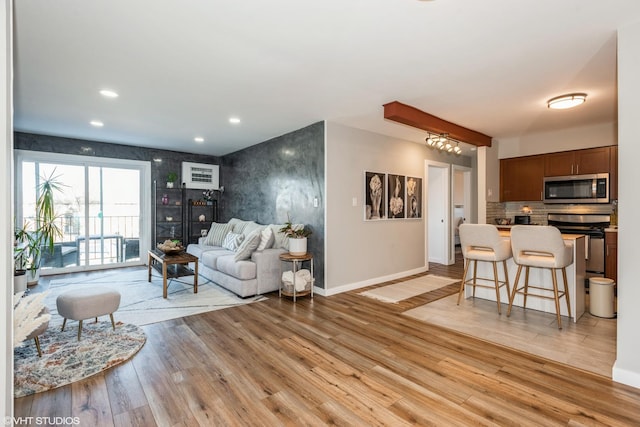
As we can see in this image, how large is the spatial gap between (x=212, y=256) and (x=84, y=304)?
2.15 metres

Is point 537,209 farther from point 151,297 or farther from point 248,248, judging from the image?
point 151,297

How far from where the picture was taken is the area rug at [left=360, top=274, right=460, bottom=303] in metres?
4.20

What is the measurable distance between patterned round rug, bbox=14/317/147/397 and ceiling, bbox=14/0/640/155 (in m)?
2.40

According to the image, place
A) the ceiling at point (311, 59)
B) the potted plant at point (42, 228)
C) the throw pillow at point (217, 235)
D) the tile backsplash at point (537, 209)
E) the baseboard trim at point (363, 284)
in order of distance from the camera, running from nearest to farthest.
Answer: the ceiling at point (311, 59) → the baseboard trim at point (363, 284) → the potted plant at point (42, 228) → the tile backsplash at point (537, 209) → the throw pillow at point (217, 235)

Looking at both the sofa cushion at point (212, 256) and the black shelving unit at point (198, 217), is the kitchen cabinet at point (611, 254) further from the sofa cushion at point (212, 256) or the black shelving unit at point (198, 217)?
the black shelving unit at point (198, 217)

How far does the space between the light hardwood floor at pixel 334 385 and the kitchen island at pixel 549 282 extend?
1242 mm

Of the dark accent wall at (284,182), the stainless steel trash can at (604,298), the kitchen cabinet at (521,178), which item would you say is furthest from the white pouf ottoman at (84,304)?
the kitchen cabinet at (521,178)

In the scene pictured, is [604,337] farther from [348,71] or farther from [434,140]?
[348,71]

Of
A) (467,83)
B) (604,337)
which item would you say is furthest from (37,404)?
(604,337)

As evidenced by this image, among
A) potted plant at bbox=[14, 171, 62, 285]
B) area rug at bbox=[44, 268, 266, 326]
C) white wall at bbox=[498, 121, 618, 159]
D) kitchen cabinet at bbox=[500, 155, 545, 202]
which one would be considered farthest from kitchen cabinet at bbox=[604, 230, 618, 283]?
potted plant at bbox=[14, 171, 62, 285]

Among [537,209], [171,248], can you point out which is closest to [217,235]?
[171,248]

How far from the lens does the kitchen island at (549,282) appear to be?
3.23m

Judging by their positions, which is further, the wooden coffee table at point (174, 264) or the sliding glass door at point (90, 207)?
the sliding glass door at point (90, 207)

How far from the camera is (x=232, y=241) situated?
530cm
